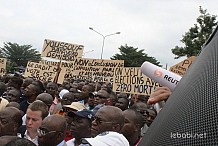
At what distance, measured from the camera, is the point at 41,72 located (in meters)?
11.9

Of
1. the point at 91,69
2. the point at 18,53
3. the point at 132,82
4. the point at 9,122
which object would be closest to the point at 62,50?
the point at 91,69

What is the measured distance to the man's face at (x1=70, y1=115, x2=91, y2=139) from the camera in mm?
3918

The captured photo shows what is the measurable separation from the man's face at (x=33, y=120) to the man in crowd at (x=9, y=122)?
113 mm

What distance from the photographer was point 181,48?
2830 cm

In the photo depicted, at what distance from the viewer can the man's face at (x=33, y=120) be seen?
4.10 m

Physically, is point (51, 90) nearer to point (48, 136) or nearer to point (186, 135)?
point (48, 136)

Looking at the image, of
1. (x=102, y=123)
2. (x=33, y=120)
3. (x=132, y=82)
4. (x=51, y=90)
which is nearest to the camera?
(x=102, y=123)

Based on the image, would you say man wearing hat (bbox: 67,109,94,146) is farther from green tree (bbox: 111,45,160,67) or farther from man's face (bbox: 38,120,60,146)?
green tree (bbox: 111,45,160,67)

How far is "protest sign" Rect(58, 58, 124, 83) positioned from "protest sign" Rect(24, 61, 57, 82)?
0.41 m

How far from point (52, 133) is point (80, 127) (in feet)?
1.60

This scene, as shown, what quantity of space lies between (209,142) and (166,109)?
0.70 feet

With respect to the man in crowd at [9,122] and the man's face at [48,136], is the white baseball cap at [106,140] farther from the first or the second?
the man in crowd at [9,122]

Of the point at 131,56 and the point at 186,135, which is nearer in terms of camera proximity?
the point at 186,135

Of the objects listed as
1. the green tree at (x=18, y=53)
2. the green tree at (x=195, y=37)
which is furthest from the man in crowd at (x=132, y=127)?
the green tree at (x=18, y=53)
